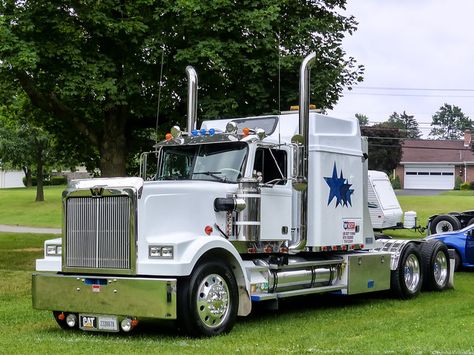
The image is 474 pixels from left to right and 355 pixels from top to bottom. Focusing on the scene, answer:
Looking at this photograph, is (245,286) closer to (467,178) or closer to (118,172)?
(118,172)

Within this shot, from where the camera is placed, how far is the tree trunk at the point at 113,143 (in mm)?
21422

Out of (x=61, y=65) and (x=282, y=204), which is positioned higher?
(x=61, y=65)

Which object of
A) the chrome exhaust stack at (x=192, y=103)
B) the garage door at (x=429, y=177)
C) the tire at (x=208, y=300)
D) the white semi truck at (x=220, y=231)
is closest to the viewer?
the tire at (x=208, y=300)

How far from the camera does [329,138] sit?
12391mm

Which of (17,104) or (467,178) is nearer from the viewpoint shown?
(17,104)

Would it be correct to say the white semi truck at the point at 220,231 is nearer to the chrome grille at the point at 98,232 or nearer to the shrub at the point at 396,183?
the chrome grille at the point at 98,232

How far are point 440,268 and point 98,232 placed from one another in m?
7.69

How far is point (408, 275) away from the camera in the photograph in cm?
1416

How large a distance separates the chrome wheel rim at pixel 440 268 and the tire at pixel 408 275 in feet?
1.76

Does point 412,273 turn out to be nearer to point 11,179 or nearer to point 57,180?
point 57,180

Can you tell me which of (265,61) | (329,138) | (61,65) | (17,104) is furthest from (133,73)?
(329,138)

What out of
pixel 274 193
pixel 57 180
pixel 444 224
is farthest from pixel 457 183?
pixel 274 193

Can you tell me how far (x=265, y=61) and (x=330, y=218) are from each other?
27.2 ft

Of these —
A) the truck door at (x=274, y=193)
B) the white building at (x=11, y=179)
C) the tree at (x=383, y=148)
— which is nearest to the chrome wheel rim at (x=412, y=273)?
the truck door at (x=274, y=193)
